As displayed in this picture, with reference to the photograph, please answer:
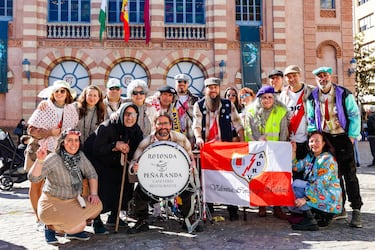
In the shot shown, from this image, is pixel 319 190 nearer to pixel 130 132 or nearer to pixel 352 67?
pixel 130 132

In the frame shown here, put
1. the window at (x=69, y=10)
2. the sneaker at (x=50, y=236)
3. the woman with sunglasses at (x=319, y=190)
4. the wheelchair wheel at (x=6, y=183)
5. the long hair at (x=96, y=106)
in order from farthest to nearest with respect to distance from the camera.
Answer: the window at (x=69, y=10), the wheelchair wheel at (x=6, y=183), the long hair at (x=96, y=106), the woman with sunglasses at (x=319, y=190), the sneaker at (x=50, y=236)

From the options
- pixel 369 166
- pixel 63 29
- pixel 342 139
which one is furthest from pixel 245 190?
pixel 63 29

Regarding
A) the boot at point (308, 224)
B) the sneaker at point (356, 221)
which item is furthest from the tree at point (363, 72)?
the boot at point (308, 224)

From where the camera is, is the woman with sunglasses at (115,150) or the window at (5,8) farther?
the window at (5,8)

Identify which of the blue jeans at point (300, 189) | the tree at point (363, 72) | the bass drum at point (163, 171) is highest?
the tree at point (363, 72)

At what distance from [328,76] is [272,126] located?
3.47 ft

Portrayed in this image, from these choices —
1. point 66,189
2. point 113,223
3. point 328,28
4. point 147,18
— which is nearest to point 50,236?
point 66,189

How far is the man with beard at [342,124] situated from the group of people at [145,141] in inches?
0.5

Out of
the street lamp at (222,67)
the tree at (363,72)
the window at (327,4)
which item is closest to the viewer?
the street lamp at (222,67)

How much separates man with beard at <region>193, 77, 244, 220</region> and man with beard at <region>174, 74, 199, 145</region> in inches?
16.6

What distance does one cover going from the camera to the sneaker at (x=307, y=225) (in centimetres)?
497

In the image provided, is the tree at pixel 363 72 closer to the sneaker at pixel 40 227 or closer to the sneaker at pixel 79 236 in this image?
the sneaker at pixel 40 227

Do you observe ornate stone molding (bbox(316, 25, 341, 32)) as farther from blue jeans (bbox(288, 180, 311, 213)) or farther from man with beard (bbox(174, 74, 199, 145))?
blue jeans (bbox(288, 180, 311, 213))

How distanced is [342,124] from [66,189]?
150 inches
